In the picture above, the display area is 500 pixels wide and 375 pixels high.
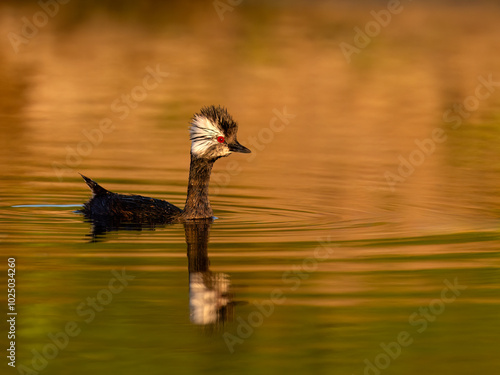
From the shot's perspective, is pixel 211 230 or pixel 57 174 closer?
pixel 211 230

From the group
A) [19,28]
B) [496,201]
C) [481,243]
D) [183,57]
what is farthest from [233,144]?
[19,28]

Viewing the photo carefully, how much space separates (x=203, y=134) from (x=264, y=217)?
1269 millimetres

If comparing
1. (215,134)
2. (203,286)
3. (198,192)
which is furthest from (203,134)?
(203,286)

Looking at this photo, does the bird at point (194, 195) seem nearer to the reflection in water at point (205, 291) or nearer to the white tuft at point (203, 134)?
the white tuft at point (203, 134)

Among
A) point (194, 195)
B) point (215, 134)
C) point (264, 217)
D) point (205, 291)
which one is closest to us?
point (205, 291)

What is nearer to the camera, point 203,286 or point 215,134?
point 203,286

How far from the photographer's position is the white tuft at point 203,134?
1434cm

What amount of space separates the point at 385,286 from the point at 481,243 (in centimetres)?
258

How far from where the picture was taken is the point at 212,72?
3441 centimetres

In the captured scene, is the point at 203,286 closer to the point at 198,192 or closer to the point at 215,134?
the point at 215,134

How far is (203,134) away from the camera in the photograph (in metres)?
14.4

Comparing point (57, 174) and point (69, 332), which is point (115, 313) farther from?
point (57, 174)

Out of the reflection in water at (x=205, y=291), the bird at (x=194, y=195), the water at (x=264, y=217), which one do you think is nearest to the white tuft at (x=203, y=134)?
the bird at (x=194, y=195)

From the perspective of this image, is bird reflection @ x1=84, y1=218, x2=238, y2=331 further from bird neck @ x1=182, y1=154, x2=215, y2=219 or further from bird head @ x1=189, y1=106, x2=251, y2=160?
bird head @ x1=189, y1=106, x2=251, y2=160
